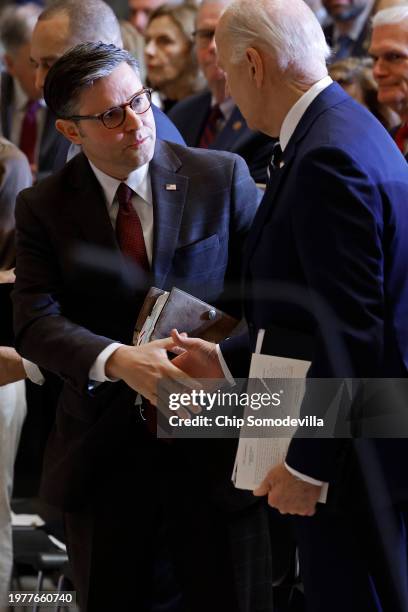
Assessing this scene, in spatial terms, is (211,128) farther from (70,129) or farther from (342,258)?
(342,258)

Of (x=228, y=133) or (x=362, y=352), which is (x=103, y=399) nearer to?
(x=362, y=352)

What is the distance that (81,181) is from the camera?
2596 millimetres

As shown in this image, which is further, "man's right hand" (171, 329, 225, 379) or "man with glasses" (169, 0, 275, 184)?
"man with glasses" (169, 0, 275, 184)

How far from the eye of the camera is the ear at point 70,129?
2.56 metres

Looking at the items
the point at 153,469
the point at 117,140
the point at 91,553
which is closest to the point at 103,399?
the point at 153,469

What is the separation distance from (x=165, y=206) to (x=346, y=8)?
9.71 feet

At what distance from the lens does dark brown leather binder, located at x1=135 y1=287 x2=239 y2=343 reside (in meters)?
2.41

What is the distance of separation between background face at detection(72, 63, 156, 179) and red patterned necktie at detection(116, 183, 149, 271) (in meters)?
0.07

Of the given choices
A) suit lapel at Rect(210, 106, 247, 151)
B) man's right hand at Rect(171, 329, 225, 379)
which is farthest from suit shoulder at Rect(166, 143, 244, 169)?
suit lapel at Rect(210, 106, 247, 151)

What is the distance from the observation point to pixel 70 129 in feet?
8.48

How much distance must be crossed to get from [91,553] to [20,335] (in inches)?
22.8

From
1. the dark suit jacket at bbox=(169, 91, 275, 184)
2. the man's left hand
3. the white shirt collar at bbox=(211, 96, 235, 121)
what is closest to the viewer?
the man's left hand

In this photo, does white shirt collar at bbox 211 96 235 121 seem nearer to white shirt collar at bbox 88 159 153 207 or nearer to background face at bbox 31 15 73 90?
background face at bbox 31 15 73 90

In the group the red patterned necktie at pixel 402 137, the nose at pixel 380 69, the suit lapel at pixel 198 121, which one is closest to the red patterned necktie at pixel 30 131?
the suit lapel at pixel 198 121
